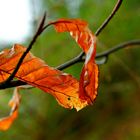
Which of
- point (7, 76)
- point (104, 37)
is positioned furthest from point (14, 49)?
point (104, 37)

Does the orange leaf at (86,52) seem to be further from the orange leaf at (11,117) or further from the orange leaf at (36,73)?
the orange leaf at (11,117)

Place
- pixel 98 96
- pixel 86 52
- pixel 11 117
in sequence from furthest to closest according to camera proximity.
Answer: pixel 98 96 → pixel 11 117 → pixel 86 52

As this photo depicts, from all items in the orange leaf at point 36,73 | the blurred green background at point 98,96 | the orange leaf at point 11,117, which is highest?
the orange leaf at point 36,73

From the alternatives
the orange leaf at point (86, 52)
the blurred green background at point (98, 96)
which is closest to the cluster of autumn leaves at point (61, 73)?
the orange leaf at point (86, 52)

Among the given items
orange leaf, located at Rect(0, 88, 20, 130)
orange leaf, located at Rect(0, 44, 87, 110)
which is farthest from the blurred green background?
orange leaf, located at Rect(0, 44, 87, 110)

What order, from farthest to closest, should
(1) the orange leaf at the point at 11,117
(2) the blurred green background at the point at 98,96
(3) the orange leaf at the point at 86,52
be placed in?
(2) the blurred green background at the point at 98,96 → (1) the orange leaf at the point at 11,117 → (3) the orange leaf at the point at 86,52

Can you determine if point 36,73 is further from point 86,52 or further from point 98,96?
point 98,96

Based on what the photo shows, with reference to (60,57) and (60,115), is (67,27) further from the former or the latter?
(60,115)

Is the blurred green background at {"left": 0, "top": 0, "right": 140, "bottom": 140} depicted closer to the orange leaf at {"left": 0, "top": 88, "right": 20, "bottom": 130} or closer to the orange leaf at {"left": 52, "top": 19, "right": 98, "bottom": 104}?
the orange leaf at {"left": 0, "top": 88, "right": 20, "bottom": 130}

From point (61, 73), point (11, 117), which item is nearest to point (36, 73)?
point (61, 73)

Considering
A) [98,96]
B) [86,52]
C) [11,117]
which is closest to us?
[86,52]
